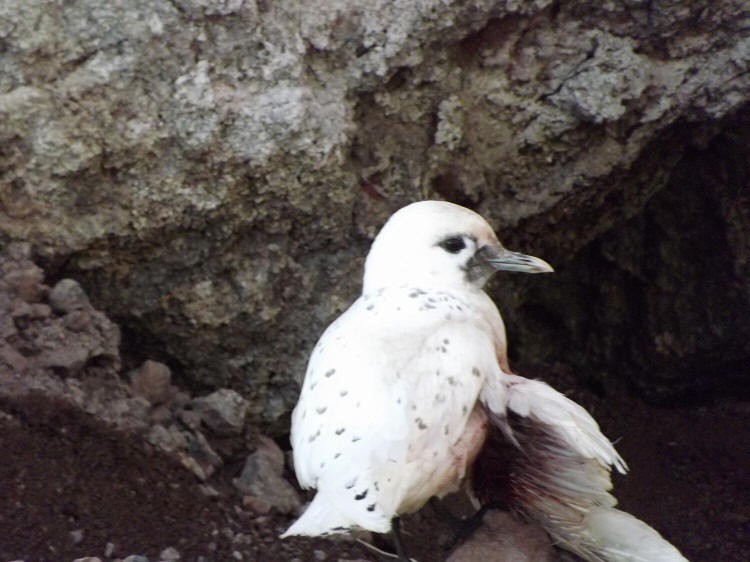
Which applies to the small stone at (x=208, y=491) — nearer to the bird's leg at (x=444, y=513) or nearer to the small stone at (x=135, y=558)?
the small stone at (x=135, y=558)

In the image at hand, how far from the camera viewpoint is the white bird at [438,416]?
2854 millimetres

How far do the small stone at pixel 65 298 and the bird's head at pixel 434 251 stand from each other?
0.82m

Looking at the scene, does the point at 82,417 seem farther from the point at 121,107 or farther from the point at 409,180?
the point at 409,180

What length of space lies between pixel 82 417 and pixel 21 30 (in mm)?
1073

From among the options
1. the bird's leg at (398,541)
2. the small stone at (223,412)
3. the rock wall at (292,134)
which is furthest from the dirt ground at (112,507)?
the rock wall at (292,134)

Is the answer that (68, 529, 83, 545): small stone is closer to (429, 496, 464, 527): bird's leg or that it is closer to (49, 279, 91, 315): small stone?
(49, 279, 91, 315): small stone

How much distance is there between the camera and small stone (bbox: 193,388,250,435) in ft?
12.3

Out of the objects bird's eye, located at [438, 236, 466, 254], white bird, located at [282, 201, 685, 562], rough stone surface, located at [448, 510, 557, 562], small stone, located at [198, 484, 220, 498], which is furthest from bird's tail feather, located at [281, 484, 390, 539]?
bird's eye, located at [438, 236, 466, 254]

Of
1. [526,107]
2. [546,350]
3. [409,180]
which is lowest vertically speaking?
Result: [546,350]

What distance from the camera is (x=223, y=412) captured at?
3.74 m

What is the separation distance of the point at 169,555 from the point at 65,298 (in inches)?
32.3

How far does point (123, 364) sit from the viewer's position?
382 cm

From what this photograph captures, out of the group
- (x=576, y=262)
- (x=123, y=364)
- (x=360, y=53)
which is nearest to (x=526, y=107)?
(x=360, y=53)

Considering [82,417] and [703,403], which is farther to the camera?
[703,403]
